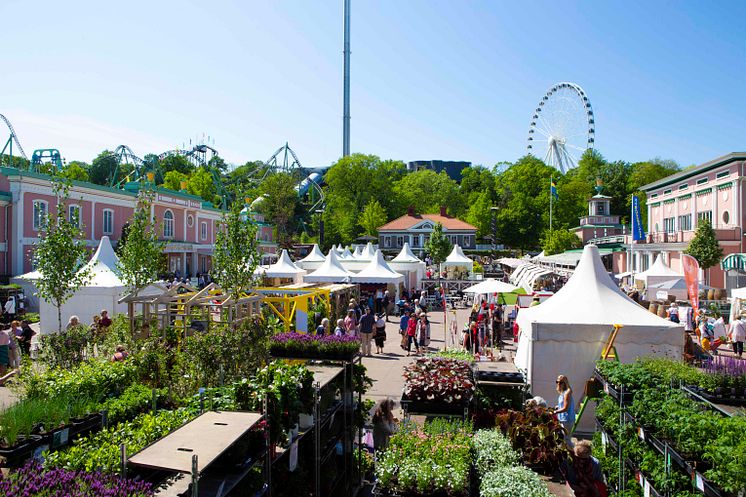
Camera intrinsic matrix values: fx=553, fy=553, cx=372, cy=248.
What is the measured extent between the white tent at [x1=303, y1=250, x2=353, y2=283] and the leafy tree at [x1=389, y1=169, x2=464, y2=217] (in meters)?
61.7

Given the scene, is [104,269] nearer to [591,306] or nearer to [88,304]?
[88,304]

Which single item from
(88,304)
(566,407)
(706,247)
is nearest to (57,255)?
(88,304)

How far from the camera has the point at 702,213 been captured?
1535 inches

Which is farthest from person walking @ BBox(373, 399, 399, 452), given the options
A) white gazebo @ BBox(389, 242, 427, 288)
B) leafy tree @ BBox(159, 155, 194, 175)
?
leafy tree @ BBox(159, 155, 194, 175)

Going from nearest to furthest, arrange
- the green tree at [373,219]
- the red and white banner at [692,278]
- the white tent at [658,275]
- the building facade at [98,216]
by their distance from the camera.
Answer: the red and white banner at [692,278] < the white tent at [658,275] < the building facade at [98,216] < the green tree at [373,219]

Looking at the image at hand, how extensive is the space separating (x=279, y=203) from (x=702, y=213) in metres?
44.6

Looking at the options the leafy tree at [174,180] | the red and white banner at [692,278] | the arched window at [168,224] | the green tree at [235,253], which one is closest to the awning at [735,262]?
the red and white banner at [692,278]

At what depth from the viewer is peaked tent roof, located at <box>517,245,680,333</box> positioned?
31.9 ft

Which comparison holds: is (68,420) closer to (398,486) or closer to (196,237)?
(398,486)

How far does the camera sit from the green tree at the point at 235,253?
13.1 metres

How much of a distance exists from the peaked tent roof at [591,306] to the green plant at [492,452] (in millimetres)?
3875

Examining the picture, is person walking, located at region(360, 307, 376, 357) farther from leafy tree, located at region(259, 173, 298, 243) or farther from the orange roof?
the orange roof

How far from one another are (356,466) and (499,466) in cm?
271

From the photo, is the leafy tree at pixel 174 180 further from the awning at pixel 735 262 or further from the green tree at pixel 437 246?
the awning at pixel 735 262
